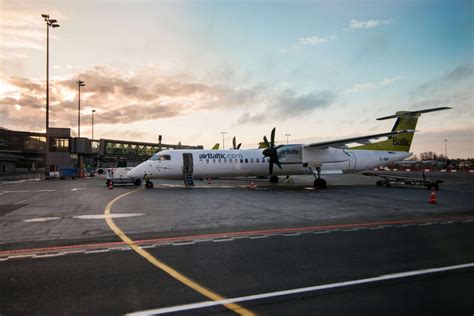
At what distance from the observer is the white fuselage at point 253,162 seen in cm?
2623

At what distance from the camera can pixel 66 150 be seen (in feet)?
169

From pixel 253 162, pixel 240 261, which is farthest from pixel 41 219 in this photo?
pixel 253 162

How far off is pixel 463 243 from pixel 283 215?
19.7 feet

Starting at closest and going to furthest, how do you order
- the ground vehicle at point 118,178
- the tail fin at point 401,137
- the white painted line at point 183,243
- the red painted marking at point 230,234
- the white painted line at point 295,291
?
the white painted line at point 295,291 < the red painted marking at point 230,234 < the white painted line at point 183,243 < the tail fin at point 401,137 < the ground vehicle at point 118,178

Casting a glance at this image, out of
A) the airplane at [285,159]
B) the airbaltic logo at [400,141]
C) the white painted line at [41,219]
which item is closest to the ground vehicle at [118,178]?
the airplane at [285,159]

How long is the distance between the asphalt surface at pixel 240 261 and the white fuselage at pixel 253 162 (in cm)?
1377

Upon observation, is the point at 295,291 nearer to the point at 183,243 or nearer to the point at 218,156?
the point at 183,243

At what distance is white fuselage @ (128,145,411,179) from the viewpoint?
2623 cm

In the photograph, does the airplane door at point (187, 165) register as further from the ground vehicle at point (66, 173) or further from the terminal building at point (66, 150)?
the terminal building at point (66, 150)

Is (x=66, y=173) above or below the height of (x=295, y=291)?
above

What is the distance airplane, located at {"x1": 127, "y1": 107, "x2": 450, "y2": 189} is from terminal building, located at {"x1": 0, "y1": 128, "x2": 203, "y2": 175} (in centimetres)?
3185

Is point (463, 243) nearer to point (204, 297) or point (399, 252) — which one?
point (399, 252)

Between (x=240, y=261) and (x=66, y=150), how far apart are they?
175 ft

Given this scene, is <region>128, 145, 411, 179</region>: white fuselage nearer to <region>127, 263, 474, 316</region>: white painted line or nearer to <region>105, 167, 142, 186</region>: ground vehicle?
<region>105, 167, 142, 186</region>: ground vehicle
